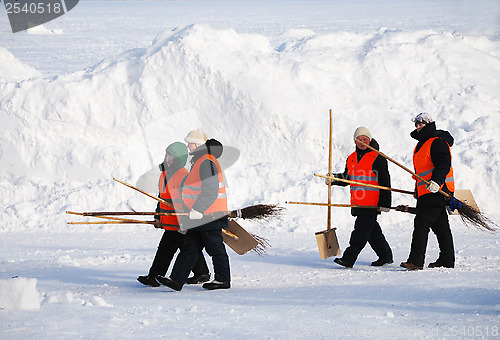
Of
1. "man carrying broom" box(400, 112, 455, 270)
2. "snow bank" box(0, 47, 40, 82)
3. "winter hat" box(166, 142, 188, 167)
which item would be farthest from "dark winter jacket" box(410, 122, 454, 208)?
"snow bank" box(0, 47, 40, 82)

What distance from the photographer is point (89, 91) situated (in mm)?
13438

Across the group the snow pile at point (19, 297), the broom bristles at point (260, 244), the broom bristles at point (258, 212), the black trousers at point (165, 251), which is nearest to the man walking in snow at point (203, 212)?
the black trousers at point (165, 251)

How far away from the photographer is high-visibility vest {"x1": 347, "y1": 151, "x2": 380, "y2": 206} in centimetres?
670

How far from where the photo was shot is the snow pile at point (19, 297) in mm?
4668

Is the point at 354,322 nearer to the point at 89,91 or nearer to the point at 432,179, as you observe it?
the point at 432,179

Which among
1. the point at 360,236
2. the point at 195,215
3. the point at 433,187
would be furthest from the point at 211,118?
the point at 195,215

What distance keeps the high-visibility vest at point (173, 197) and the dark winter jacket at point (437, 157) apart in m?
2.31

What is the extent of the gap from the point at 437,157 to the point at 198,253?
2.45 metres

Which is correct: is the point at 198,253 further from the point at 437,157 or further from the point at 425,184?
the point at 437,157

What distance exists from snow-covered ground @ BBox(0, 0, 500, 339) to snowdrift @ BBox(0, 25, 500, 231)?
3 centimetres

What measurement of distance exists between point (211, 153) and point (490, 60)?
13601mm

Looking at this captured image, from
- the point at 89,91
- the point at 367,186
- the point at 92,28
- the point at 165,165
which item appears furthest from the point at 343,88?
the point at 92,28

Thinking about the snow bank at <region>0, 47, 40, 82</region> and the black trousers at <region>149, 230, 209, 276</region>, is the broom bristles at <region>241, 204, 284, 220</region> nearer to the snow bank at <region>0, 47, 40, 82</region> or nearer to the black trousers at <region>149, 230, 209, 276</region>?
the black trousers at <region>149, 230, 209, 276</region>

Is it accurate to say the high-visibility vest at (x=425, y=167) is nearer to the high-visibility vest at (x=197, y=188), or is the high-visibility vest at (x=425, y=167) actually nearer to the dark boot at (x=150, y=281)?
the high-visibility vest at (x=197, y=188)
